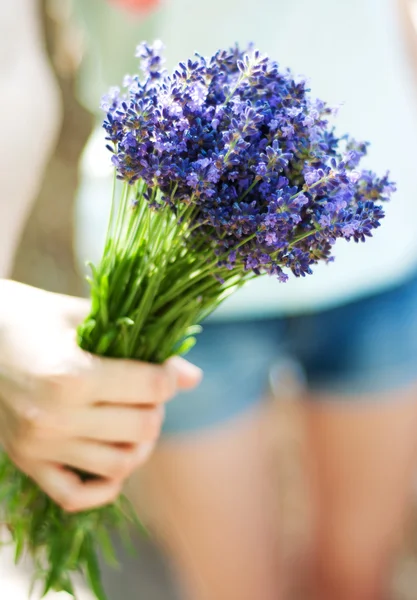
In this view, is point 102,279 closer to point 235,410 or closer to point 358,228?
point 358,228

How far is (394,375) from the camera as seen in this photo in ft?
3.69

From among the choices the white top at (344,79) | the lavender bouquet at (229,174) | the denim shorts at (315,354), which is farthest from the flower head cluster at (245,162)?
the denim shorts at (315,354)

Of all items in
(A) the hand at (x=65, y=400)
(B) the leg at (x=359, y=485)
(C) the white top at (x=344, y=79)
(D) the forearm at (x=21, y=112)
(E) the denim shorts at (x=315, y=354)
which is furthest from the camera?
(B) the leg at (x=359, y=485)

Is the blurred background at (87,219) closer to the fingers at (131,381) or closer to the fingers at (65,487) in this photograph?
the fingers at (65,487)

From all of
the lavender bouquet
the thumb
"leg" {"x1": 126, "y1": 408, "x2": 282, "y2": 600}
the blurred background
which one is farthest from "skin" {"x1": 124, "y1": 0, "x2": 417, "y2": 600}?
the lavender bouquet

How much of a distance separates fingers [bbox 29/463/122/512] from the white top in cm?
45

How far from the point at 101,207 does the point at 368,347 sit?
0.50 metres

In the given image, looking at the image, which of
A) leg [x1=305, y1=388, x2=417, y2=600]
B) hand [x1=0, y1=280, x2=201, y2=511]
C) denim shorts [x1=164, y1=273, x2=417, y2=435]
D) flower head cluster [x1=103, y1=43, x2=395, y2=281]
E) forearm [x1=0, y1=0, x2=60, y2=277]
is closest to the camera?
flower head cluster [x1=103, y1=43, x2=395, y2=281]

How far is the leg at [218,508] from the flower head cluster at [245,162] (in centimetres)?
66

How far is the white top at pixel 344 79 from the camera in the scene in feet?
3.02

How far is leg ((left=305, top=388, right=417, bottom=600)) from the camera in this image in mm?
1169

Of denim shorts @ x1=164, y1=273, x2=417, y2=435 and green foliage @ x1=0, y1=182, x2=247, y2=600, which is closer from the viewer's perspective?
green foliage @ x1=0, y1=182, x2=247, y2=600

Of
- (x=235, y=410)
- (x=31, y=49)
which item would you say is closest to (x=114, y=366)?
(x=31, y=49)

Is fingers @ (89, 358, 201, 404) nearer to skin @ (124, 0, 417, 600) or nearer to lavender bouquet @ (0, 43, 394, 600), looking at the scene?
lavender bouquet @ (0, 43, 394, 600)
